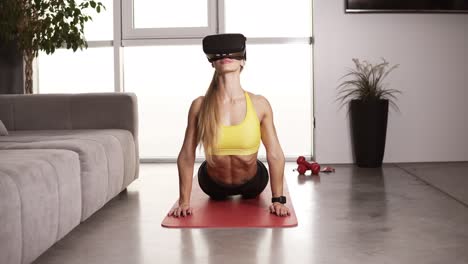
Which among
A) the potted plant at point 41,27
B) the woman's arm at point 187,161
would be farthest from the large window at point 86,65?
the woman's arm at point 187,161

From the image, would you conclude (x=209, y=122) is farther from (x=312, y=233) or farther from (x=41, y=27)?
(x=41, y=27)

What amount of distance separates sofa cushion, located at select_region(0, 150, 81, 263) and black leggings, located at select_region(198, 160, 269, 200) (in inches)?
27.8

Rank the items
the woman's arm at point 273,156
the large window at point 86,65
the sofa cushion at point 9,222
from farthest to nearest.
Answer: the large window at point 86,65, the woman's arm at point 273,156, the sofa cushion at point 9,222

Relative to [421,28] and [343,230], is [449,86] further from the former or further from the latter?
[343,230]

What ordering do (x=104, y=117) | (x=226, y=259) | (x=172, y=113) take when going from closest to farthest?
(x=226, y=259)
(x=104, y=117)
(x=172, y=113)

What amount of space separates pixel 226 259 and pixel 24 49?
3.29 metres

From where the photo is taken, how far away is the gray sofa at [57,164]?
186 cm

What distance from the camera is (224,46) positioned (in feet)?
8.98

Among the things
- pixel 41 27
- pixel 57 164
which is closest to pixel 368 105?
pixel 41 27

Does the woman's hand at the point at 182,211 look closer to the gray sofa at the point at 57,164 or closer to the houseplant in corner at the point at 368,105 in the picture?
the gray sofa at the point at 57,164

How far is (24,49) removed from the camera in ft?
15.8

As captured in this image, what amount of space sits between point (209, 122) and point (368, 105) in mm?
2523

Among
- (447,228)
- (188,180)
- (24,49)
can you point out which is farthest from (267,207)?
(24,49)

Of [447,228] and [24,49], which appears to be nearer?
[447,228]
